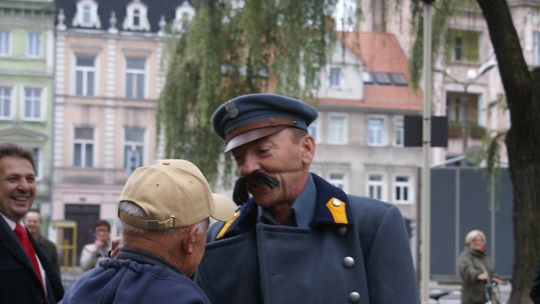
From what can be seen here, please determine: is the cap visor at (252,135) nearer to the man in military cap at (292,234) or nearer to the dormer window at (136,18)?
the man in military cap at (292,234)

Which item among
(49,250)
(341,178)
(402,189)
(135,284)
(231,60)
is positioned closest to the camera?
(135,284)

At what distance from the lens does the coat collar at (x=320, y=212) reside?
347 cm

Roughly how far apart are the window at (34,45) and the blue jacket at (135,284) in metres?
44.6

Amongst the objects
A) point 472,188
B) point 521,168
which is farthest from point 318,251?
point 472,188

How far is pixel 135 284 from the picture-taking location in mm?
2787

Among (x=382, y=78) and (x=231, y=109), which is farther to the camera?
(x=382, y=78)

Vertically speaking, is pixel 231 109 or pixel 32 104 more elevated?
pixel 32 104

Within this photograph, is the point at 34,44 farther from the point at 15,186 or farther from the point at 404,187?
the point at 15,186

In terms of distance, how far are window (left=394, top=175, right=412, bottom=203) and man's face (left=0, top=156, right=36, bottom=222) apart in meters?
42.8

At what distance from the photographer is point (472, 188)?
25.2 metres

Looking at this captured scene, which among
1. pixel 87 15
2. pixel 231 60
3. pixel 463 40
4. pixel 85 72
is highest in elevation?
pixel 87 15

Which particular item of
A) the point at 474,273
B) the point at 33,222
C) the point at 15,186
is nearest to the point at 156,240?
the point at 15,186

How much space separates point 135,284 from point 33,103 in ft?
147

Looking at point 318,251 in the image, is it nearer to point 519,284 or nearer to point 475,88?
point 519,284
